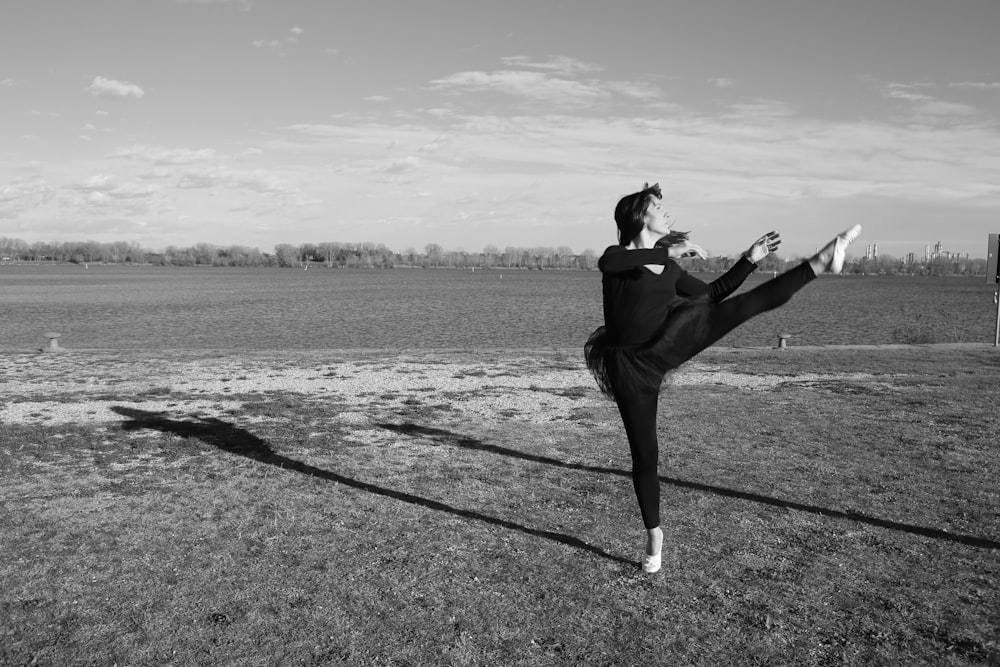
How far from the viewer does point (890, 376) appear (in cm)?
1530

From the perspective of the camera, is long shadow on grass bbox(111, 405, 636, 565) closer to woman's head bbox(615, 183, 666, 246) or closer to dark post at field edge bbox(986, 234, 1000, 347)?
woman's head bbox(615, 183, 666, 246)

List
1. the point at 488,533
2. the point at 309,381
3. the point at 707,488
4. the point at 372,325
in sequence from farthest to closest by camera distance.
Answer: the point at 372,325
the point at 309,381
the point at 707,488
the point at 488,533

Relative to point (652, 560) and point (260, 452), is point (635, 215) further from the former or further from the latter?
point (260, 452)

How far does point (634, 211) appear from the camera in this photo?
5.00 m

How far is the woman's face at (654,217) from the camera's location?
4992 millimetres

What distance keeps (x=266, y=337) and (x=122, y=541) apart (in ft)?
90.8

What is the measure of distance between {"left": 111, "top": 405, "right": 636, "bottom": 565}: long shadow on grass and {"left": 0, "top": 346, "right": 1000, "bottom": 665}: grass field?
4 cm

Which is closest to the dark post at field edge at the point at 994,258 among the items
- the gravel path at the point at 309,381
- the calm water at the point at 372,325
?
the calm water at the point at 372,325

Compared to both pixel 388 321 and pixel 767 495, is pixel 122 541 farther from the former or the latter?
pixel 388 321

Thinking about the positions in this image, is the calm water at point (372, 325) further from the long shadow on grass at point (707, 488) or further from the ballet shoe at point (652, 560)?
the ballet shoe at point (652, 560)

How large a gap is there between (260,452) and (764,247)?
644 cm

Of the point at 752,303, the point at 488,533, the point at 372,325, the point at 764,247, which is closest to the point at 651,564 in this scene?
the point at 488,533

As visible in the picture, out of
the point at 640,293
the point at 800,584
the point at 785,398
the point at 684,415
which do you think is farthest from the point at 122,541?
the point at 785,398

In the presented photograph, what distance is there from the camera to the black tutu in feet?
16.2
